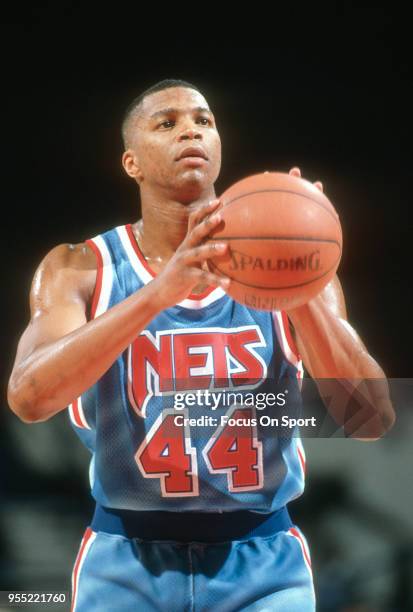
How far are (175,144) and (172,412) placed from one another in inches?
21.9

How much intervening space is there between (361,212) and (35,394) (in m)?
1.55

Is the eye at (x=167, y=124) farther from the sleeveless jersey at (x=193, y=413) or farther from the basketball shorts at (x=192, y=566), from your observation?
the basketball shorts at (x=192, y=566)

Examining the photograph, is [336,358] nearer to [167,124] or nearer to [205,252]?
[205,252]

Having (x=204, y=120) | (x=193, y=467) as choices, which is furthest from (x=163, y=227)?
(x=193, y=467)

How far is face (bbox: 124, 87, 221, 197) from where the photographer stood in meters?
1.61

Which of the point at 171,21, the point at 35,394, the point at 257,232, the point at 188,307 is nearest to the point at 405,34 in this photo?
the point at 171,21

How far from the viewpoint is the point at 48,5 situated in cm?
249

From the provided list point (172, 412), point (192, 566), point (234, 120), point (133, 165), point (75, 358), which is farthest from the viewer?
point (234, 120)

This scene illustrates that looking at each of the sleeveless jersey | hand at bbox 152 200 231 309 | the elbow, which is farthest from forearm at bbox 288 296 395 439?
the elbow

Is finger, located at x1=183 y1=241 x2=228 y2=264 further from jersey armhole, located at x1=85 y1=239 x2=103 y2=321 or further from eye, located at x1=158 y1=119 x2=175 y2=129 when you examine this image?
eye, located at x1=158 y1=119 x2=175 y2=129

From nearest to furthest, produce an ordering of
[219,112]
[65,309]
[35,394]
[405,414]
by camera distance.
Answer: [35,394], [65,309], [405,414], [219,112]

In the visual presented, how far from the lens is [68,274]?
61.7 inches

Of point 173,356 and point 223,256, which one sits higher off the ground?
point 223,256

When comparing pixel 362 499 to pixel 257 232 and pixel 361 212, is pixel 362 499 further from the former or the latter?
pixel 257 232
